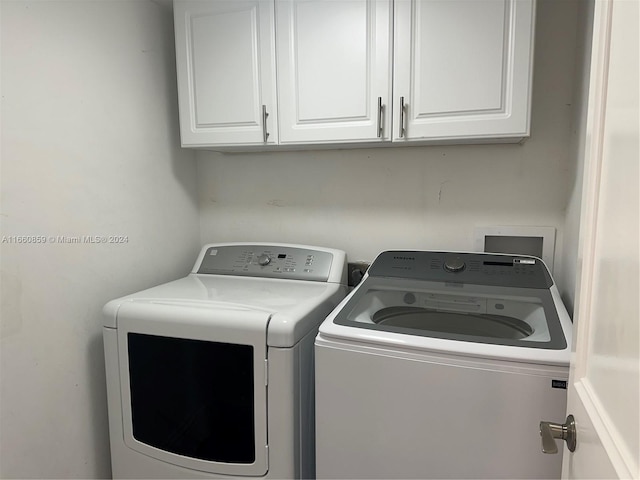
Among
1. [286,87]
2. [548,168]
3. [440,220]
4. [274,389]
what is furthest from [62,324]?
[548,168]

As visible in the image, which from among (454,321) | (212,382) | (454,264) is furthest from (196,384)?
(454,264)

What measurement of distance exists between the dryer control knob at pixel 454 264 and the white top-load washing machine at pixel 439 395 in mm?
203

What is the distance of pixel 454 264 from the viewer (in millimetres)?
1554

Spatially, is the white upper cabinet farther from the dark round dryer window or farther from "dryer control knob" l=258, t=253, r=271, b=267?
the dark round dryer window

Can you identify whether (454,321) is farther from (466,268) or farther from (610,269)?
(610,269)

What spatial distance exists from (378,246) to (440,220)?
29 centimetres

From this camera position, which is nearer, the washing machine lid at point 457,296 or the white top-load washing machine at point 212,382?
the white top-load washing machine at point 212,382

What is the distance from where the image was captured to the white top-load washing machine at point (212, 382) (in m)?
1.23

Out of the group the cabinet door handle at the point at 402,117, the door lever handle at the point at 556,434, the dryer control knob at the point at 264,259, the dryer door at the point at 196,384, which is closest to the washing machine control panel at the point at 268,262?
the dryer control knob at the point at 264,259

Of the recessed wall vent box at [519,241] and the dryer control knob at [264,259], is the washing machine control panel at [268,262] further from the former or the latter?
the recessed wall vent box at [519,241]

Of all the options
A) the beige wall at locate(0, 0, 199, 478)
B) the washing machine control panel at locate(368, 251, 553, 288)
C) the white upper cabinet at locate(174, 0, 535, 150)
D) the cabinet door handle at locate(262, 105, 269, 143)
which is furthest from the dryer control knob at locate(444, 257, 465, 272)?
the beige wall at locate(0, 0, 199, 478)

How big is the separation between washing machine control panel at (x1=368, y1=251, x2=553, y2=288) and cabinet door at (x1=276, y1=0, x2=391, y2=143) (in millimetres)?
483

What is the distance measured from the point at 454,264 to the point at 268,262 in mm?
752

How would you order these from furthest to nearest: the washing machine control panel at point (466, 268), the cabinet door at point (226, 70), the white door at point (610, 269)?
the cabinet door at point (226, 70)
the washing machine control panel at point (466, 268)
the white door at point (610, 269)
